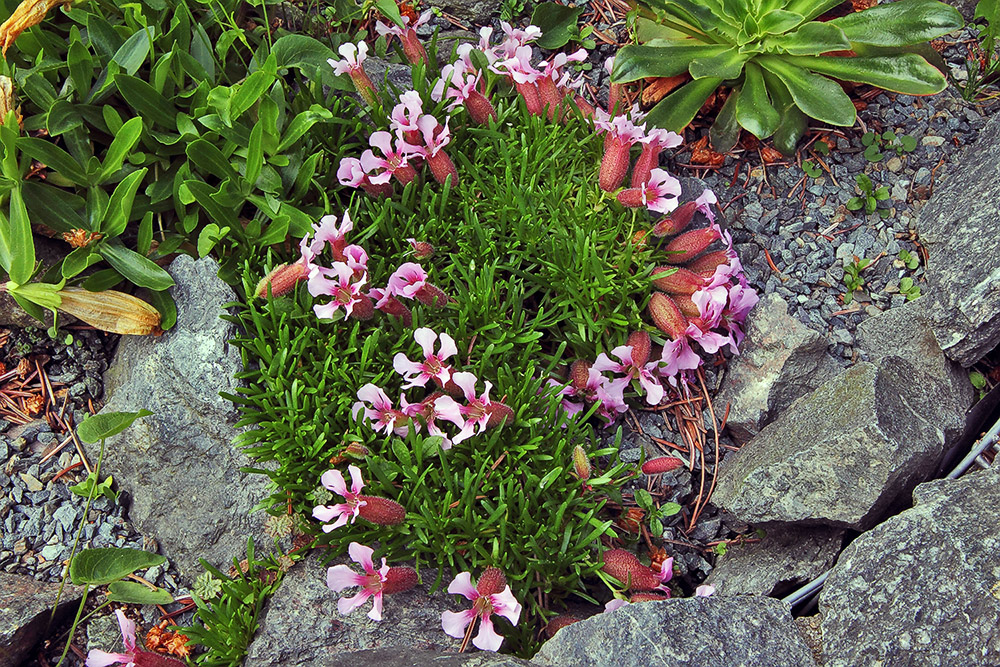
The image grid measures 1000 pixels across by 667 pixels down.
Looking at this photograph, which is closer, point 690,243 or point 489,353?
point 489,353

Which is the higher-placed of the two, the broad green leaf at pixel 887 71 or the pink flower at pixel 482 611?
the broad green leaf at pixel 887 71

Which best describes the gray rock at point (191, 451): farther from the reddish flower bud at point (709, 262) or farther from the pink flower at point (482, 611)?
the reddish flower bud at point (709, 262)

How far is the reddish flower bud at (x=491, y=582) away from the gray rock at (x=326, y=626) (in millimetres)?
191

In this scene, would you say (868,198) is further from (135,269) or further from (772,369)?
(135,269)

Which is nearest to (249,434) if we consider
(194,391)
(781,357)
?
(194,391)

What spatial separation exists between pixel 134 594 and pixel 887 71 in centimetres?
296

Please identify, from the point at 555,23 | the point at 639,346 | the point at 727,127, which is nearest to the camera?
the point at 639,346

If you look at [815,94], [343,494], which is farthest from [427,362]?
[815,94]

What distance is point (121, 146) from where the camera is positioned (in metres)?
2.57

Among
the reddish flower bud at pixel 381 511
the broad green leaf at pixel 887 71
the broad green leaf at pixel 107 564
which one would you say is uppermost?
the broad green leaf at pixel 887 71

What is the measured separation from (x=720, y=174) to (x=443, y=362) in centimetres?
135

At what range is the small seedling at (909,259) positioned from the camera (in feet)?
9.03

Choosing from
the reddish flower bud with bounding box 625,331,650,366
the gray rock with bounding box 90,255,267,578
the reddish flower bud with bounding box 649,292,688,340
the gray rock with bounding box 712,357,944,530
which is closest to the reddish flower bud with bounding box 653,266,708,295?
the reddish flower bud with bounding box 649,292,688,340

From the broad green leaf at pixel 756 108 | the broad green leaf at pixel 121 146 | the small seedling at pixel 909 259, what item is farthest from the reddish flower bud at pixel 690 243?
the broad green leaf at pixel 121 146
